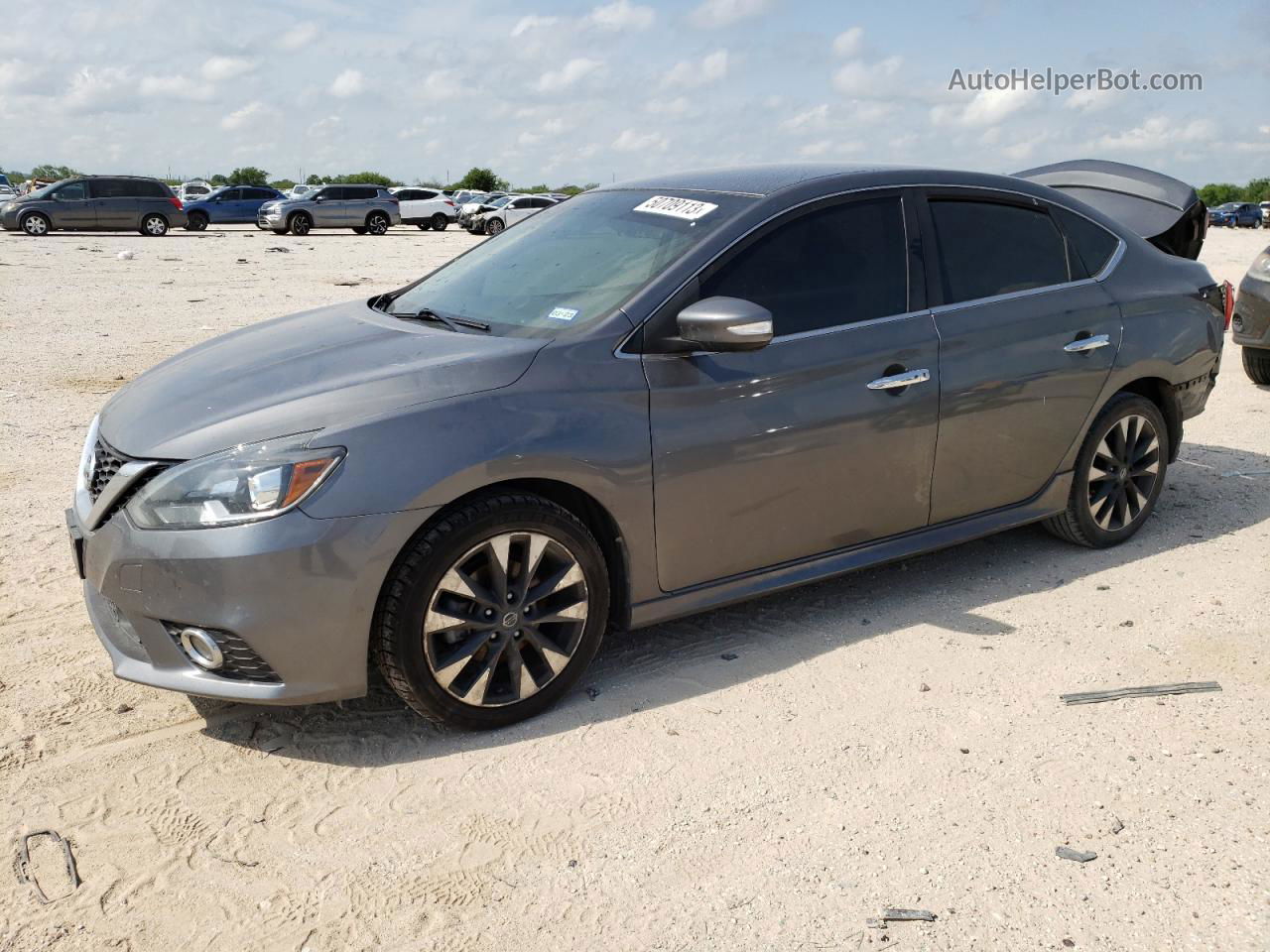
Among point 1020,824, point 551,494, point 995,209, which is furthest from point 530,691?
point 995,209

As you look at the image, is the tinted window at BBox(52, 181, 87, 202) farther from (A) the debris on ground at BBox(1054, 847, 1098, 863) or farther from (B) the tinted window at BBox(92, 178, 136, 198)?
(A) the debris on ground at BBox(1054, 847, 1098, 863)

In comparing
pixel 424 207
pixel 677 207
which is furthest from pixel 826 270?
pixel 424 207

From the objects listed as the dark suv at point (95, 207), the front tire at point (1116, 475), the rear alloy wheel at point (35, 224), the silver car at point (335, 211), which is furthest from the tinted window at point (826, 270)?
the silver car at point (335, 211)

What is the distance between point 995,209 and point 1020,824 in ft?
8.73

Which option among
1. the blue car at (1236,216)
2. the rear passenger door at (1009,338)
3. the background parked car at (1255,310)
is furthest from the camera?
the blue car at (1236,216)

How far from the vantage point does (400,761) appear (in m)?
3.38

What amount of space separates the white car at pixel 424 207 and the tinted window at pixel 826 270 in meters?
36.3

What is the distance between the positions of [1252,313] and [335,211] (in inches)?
1180

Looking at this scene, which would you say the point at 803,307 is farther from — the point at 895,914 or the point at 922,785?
the point at 895,914

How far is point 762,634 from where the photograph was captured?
428cm

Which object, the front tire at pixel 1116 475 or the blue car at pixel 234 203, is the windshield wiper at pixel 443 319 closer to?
the front tire at pixel 1116 475

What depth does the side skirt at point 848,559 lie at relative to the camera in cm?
385

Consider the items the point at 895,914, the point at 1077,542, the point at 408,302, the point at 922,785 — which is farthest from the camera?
the point at 1077,542

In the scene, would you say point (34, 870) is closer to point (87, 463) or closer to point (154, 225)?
point (87, 463)
